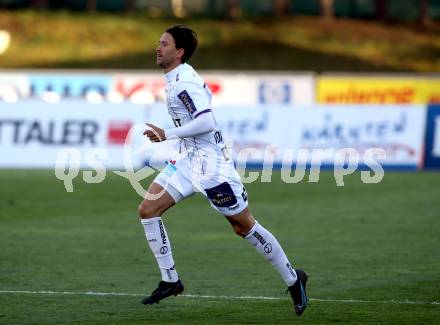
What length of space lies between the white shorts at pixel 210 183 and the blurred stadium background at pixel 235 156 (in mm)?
875

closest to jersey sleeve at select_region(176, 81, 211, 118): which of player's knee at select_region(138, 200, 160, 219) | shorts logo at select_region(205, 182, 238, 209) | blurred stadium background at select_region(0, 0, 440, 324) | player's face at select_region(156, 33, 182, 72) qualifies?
player's face at select_region(156, 33, 182, 72)

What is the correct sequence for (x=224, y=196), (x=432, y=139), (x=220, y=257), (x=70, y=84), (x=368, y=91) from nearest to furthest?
1. (x=224, y=196)
2. (x=220, y=257)
3. (x=432, y=139)
4. (x=368, y=91)
5. (x=70, y=84)

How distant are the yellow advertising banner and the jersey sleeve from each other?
24.3 metres

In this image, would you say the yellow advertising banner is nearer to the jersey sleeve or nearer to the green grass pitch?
the green grass pitch

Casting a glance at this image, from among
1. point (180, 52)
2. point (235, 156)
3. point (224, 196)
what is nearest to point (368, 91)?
point (235, 156)

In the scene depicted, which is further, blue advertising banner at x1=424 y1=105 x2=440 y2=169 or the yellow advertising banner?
the yellow advertising banner

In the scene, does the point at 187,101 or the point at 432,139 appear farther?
the point at 432,139

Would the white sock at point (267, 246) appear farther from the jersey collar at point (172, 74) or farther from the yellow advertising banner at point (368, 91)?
the yellow advertising banner at point (368, 91)

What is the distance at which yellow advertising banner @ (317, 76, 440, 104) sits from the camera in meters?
33.6

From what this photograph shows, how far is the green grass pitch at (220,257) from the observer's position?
9453 mm

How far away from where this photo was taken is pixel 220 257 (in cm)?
1283

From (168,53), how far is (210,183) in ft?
3.61

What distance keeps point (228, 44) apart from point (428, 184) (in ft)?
85.5

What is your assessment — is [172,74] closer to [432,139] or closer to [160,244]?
[160,244]
